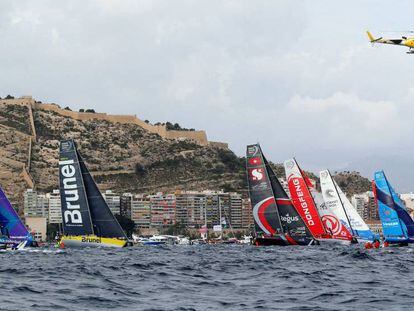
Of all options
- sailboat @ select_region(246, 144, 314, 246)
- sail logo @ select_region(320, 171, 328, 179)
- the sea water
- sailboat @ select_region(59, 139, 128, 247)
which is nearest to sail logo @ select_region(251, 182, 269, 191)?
sailboat @ select_region(246, 144, 314, 246)

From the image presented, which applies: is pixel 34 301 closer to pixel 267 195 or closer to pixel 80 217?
pixel 80 217

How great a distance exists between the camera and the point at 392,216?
2399 inches

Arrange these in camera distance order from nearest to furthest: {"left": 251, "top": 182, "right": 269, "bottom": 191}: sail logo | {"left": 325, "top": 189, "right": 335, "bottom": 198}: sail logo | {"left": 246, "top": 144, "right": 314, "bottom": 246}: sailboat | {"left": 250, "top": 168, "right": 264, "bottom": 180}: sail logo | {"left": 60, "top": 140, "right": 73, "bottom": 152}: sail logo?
1. {"left": 60, "top": 140, "right": 73, "bottom": 152}: sail logo
2. {"left": 246, "top": 144, "right": 314, "bottom": 246}: sailboat
3. {"left": 251, "top": 182, "right": 269, "bottom": 191}: sail logo
4. {"left": 250, "top": 168, "right": 264, "bottom": 180}: sail logo
5. {"left": 325, "top": 189, "right": 335, "bottom": 198}: sail logo

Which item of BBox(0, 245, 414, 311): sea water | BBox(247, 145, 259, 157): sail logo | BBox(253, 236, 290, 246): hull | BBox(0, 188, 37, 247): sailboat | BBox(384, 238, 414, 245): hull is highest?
BBox(247, 145, 259, 157): sail logo

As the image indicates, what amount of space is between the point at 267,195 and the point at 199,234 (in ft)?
430

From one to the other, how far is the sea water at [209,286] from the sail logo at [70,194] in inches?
947

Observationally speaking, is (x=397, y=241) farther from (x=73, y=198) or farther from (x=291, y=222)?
(x=73, y=198)

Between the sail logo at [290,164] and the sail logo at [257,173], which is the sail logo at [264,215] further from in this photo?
the sail logo at [290,164]

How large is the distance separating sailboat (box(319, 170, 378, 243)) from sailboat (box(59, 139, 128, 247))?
22.3m

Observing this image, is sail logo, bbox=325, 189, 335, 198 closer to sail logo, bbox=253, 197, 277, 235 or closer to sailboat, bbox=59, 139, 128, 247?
sail logo, bbox=253, 197, 277, 235

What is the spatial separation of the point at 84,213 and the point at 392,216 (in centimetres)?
2078

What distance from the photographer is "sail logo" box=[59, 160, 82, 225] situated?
2464 inches

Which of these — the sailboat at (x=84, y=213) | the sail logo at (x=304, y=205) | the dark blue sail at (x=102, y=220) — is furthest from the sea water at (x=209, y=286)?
the sail logo at (x=304, y=205)

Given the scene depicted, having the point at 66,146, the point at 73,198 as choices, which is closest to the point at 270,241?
the point at 73,198
